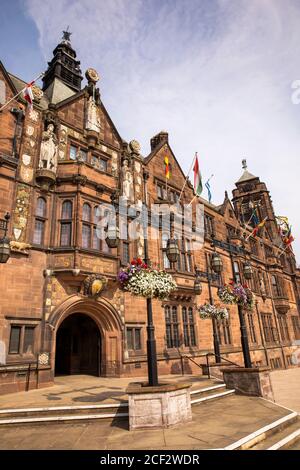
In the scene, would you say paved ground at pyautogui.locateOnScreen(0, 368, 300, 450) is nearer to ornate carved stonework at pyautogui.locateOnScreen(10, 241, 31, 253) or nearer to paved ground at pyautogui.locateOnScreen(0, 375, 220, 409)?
paved ground at pyautogui.locateOnScreen(0, 375, 220, 409)

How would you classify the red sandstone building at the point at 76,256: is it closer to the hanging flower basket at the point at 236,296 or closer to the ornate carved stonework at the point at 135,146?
the ornate carved stonework at the point at 135,146

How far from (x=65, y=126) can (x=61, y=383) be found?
13849 mm

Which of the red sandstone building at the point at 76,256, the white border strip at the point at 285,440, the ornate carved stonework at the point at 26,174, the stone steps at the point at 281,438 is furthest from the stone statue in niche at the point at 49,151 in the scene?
the white border strip at the point at 285,440

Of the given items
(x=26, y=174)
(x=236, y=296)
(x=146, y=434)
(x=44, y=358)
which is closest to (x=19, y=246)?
(x=26, y=174)

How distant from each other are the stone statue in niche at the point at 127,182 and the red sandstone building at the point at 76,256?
0.28 feet

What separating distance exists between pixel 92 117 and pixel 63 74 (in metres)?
9.17

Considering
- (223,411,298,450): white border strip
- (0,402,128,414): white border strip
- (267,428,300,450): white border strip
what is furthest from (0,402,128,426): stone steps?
(267,428,300,450): white border strip

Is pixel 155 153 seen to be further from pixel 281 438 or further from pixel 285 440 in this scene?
pixel 285 440

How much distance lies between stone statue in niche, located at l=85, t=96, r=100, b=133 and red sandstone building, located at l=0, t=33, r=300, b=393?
83 mm

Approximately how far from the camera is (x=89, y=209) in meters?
16.1

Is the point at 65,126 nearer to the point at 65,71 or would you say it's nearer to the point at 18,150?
the point at 18,150

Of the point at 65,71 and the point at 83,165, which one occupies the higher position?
the point at 65,71

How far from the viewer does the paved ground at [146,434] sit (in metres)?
5.91
